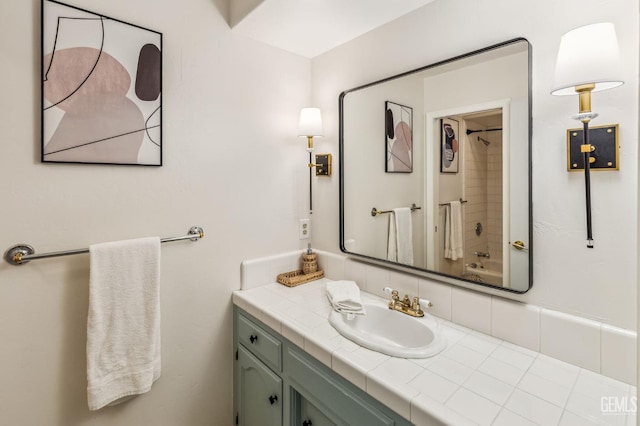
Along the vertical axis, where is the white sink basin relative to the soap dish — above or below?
below

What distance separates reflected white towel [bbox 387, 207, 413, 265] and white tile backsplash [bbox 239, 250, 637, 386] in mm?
78

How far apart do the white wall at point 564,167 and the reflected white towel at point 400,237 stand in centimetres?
49

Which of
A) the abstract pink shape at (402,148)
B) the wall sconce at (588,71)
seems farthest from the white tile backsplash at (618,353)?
the abstract pink shape at (402,148)

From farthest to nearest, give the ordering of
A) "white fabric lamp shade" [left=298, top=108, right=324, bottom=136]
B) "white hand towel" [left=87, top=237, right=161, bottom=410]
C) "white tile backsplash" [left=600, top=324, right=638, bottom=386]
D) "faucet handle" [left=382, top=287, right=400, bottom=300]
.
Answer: "white fabric lamp shade" [left=298, top=108, right=324, bottom=136] < "faucet handle" [left=382, top=287, right=400, bottom=300] < "white hand towel" [left=87, top=237, right=161, bottom=410] < "white tile backsplash" [left=600, top=324, right=638, bottom=386]

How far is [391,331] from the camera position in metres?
1.35

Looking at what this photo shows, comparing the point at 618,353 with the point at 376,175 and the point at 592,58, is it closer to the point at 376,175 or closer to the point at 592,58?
the point at 592,58

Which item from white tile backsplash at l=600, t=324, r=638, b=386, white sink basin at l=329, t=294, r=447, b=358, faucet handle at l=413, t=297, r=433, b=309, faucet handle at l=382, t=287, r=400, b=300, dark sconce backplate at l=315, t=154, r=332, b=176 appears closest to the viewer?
white tile backsplash at l=600, t=324, r=638, b=386

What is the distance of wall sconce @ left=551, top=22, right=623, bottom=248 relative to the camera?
2.68 ft

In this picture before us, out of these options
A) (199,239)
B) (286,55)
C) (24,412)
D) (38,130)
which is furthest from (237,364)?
(286,55)

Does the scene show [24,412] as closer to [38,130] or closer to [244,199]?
[38,130]

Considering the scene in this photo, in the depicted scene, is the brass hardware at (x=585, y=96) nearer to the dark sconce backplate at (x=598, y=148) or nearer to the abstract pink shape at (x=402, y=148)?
the dark sconce backplate at (x=598, y=148)

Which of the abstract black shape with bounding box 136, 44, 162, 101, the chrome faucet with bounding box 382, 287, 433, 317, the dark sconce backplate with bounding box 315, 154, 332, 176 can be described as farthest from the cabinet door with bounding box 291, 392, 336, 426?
the abstract black shape with bounding box 136, 44, 162, 101

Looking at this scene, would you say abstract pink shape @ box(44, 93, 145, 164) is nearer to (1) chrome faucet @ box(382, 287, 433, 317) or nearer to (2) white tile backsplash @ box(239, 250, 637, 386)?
(2) white tile backsplash @ box(239, 250, 637, 386)

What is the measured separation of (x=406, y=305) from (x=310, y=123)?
102 cm
